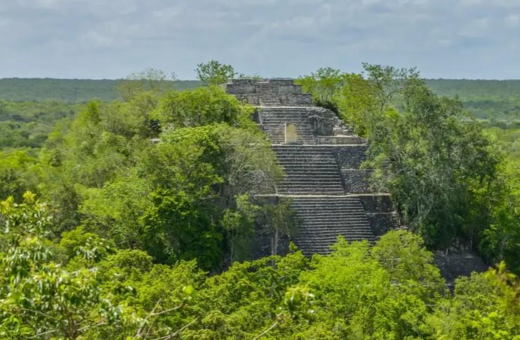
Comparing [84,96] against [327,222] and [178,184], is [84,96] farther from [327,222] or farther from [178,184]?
[178,184]

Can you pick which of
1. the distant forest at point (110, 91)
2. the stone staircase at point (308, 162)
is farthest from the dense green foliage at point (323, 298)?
the distant forest at point (110, 91)

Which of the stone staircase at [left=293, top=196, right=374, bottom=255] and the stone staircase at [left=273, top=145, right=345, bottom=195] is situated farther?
the stone staircase at [left=273, top=145, right=345, bottom=195]

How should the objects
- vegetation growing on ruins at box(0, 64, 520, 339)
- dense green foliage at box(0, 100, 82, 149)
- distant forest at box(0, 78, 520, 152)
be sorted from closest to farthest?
vegetation growing on ruins at box(0, 64, 520, 339), dense green foliage at box(0, 100, 82, 149), distant forest at box(0, 78, 520, 152)

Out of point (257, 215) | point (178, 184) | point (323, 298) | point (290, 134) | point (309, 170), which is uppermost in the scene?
point (290, 134)

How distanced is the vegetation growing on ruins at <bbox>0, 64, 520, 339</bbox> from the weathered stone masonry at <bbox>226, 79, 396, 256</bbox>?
50 cm

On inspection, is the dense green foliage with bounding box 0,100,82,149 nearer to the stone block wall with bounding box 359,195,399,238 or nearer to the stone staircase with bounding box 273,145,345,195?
the stone staircase with bounding box 273,145,345,195

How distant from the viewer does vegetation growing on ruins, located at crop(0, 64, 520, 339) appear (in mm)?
11297

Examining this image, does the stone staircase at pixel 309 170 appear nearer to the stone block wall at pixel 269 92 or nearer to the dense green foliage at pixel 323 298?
the stone block wall at pixel 269 92

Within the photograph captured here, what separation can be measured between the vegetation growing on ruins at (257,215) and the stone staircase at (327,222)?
498mm

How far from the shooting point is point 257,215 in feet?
55.8

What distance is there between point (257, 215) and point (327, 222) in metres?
1.61

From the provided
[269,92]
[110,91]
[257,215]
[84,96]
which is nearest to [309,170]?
[257,215]

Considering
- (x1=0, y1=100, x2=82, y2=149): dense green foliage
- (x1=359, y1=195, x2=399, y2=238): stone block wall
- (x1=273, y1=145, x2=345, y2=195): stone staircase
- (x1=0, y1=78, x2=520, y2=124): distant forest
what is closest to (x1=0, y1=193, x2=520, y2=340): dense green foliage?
(x1=359, y1=195, x2=399, y2=238): stone block wall

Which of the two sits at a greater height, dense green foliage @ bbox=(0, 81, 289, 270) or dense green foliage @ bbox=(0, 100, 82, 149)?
dense green foliage @ bbox=(0, 81, 289, 270)
